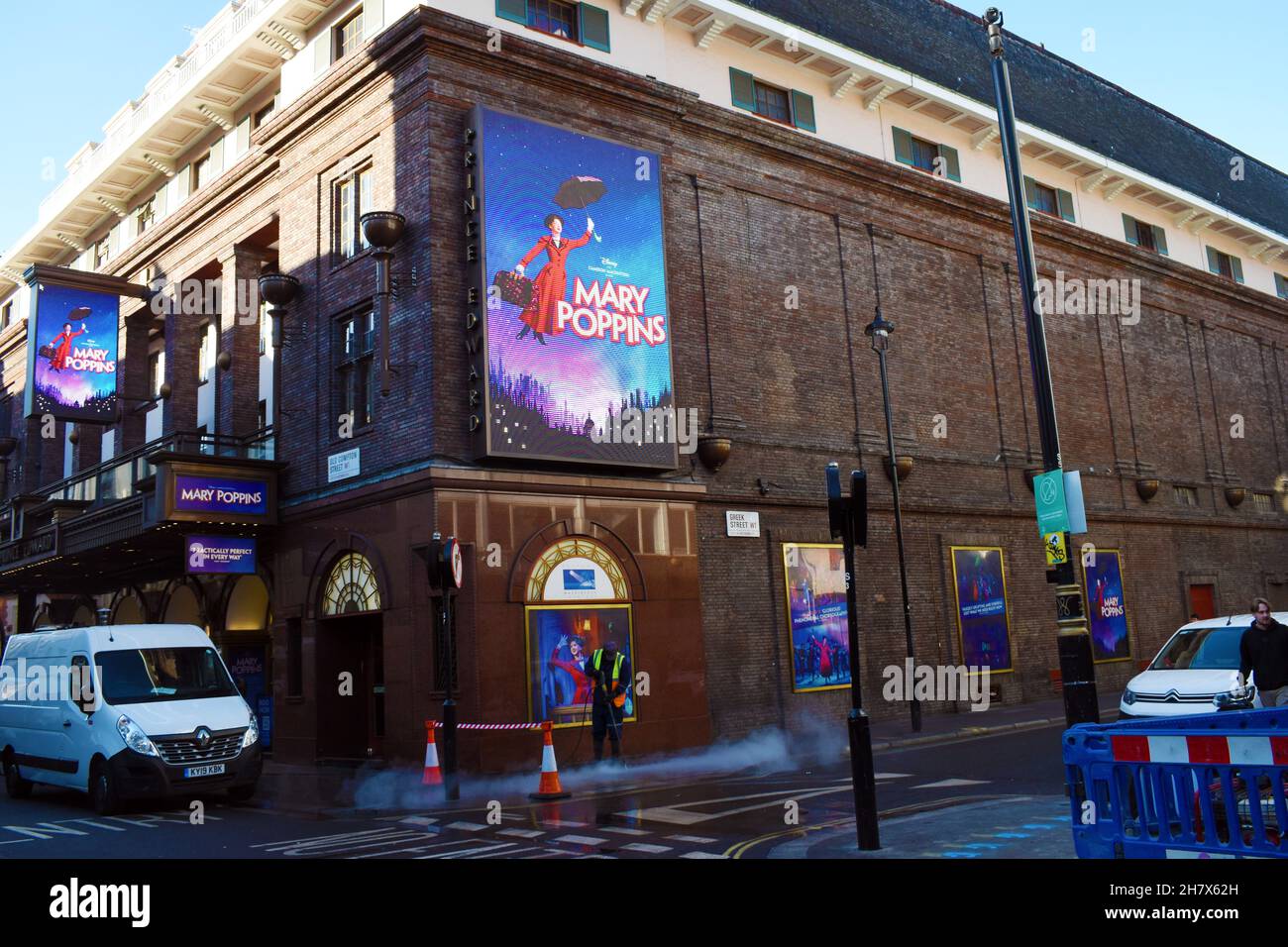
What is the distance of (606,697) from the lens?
1658 centimetres

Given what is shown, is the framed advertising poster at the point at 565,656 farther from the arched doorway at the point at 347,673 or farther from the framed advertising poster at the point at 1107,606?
the framed advertising poster at the point at 1107,606

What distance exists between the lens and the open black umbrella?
19078 millimetres

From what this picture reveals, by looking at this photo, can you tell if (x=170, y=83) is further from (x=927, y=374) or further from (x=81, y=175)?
(x=927, y=374)

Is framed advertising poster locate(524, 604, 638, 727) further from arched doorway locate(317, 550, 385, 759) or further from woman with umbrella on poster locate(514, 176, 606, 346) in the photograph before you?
woman with umbrella on poster locate(514, 176, 606, 346)

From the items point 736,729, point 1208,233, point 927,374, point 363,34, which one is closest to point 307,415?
point 363,34

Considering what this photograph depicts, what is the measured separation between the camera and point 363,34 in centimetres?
2033

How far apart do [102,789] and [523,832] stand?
6065mm

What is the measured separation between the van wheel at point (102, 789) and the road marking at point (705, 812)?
633 cm

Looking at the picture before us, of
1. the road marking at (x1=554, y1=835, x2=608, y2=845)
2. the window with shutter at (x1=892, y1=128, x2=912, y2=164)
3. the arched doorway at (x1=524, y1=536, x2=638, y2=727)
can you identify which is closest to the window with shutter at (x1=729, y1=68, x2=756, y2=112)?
the window with shutter at (x1=892, y1=128, x2=912, y2=164)

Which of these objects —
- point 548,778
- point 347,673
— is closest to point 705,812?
point 548,778

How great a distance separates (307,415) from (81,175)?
15.0 m

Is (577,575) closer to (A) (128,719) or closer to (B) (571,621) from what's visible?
(B) (571,621)

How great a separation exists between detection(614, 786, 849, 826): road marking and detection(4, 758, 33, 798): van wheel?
31.4ft
